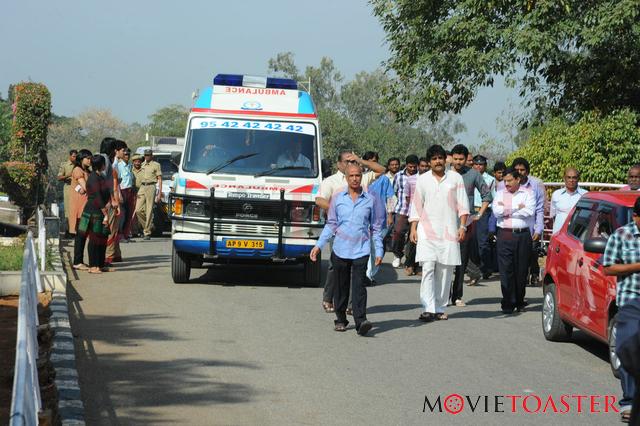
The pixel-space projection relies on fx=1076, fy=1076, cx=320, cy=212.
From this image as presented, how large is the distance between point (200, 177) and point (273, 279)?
2.29 metres

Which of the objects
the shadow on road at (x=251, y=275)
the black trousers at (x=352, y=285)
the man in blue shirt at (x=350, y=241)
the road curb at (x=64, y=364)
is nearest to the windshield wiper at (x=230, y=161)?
the shadow on road at (x=251, y=275)

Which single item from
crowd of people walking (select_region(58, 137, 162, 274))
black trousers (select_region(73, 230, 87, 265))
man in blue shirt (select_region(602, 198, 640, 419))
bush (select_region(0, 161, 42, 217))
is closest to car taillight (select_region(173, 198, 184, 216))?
crowd of people walking (select_region(58, 137, 162, 274))

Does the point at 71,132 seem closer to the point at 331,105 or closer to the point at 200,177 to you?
the point at 331,105

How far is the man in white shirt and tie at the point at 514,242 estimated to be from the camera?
1304cm

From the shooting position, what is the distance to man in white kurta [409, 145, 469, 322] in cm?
1212

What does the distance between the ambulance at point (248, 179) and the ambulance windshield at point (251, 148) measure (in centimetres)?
1

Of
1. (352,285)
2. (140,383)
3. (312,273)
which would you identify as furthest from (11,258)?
(140,383)

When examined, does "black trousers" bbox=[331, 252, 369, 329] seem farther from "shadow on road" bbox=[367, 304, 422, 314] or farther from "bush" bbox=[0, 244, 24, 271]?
"bush" bbox=[0, 244, 24, 271]

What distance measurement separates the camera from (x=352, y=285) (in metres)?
11.2

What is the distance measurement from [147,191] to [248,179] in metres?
9.22

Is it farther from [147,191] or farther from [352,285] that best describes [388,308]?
[147,191]

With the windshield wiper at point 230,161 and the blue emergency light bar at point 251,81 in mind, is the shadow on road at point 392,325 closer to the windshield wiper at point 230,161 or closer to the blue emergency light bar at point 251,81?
the windshield wiper at point 230,161

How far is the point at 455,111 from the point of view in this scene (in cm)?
2197

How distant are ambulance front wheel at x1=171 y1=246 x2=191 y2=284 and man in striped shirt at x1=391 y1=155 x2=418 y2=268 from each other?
471cm
